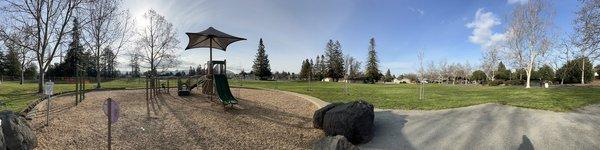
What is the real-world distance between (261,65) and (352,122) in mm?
68286

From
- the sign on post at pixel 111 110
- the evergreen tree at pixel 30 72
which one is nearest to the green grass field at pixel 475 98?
the sign on post at pixel 111 110

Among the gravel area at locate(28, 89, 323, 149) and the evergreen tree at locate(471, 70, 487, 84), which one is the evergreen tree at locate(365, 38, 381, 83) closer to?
the evergreen tree at locate(471, 70, 487, 84)

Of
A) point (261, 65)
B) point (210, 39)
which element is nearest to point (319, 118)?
point (210, 39)

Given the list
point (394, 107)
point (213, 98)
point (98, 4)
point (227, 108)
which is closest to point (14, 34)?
point (98, 4)

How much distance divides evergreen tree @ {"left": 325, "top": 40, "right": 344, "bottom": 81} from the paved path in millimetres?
66935

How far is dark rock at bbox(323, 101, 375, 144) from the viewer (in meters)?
10.9

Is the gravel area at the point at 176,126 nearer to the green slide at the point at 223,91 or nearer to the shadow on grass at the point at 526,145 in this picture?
the green slide at the point at 223,91

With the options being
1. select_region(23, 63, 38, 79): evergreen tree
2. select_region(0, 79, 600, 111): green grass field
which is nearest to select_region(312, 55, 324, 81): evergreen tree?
select_region(23, 63, 38, 79): evergreen tree

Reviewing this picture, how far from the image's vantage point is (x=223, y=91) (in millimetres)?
14406

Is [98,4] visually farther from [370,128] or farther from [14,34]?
[370,128]

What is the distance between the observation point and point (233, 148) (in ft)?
32.3

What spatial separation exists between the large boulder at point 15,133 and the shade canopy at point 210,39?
24.8ft

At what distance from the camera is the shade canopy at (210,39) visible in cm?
1552

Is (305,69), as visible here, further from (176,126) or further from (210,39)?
(176,126)
